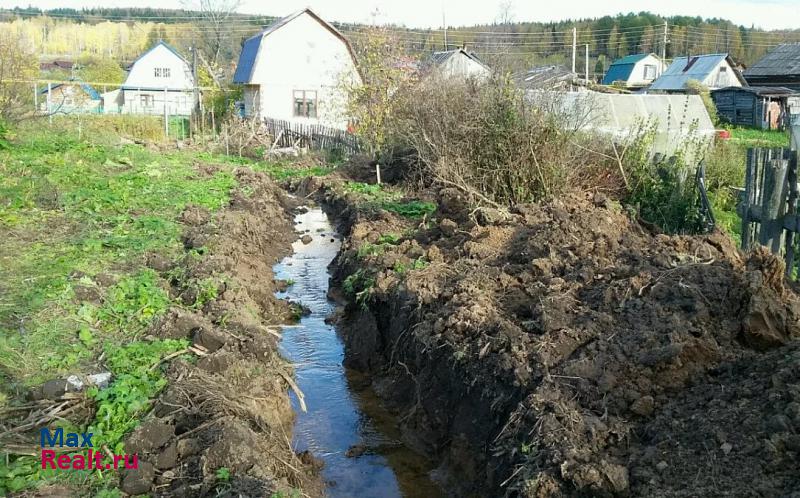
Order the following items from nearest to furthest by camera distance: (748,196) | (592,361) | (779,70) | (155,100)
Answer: (592,361) < (748,196) < (779,70) < (155,100)

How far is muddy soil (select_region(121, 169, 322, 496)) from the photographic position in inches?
202

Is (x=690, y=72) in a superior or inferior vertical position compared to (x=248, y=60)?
superior

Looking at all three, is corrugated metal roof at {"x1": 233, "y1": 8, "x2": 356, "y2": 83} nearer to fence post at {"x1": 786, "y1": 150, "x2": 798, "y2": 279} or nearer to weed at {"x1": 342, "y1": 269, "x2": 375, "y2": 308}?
weed at {"x1": 342, "y1": 269, "x2": 375, "y2": 308}

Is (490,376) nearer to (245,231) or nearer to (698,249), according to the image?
(698,249)

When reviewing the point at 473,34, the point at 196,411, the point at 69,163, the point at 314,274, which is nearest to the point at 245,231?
the point at 314,274

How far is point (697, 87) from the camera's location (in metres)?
46.2

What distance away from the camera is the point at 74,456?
513cm

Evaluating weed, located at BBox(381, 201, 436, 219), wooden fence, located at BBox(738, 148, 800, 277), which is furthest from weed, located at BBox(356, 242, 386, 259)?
wooden fence, located at BBox(738, 148, 800, 277)

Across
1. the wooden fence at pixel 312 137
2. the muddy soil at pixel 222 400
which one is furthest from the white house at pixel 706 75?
the muddy soil at pixel 222 400

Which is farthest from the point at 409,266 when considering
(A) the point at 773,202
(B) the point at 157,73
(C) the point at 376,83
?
(B) the point at 157,73

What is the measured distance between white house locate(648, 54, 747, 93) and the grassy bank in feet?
148

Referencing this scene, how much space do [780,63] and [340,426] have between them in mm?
53179

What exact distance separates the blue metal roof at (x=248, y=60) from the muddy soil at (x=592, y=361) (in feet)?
103

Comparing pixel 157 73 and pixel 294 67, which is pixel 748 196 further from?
pixel 157 73
